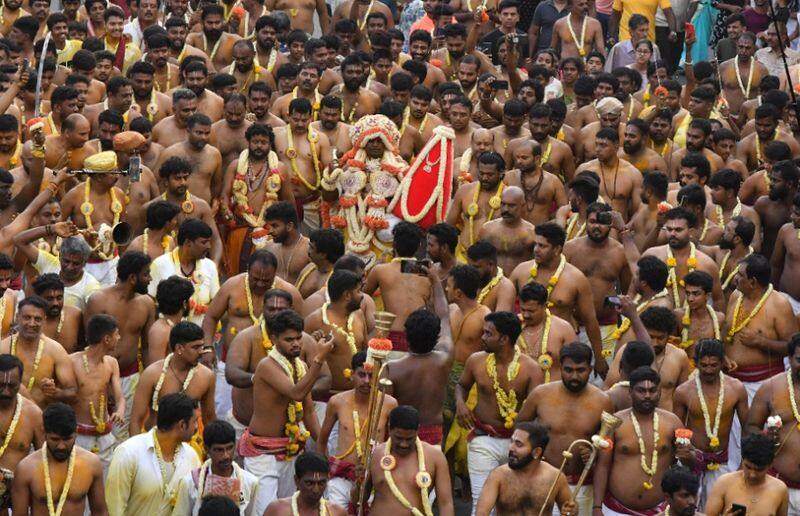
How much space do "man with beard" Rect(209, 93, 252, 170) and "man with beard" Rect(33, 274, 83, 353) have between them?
4108mm

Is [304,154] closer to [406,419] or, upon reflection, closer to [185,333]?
[185,333]

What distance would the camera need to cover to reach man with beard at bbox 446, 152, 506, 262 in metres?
16.5

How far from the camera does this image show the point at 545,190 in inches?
674

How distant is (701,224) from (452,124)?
117 inches

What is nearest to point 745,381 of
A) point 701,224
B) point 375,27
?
point 701,224

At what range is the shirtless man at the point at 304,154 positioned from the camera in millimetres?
17812

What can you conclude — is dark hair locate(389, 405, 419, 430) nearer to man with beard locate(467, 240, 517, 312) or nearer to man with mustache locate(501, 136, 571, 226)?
man with beard locate(467, 240, 517, 312)

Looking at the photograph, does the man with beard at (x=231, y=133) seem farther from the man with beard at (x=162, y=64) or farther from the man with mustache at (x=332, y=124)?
the man with beard at (x=162, y=64)

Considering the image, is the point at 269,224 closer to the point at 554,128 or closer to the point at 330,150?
the point at 330,150

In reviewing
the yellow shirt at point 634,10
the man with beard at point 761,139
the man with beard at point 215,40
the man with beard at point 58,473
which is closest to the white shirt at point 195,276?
the man with beard at point 58,473

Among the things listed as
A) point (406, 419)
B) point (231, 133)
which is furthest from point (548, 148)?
point (406, 419)

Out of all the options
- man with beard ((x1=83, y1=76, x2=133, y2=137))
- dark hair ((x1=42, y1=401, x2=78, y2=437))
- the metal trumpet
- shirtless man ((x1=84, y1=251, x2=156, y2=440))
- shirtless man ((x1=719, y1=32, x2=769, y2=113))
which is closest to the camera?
dark hair ((x1=42, y1=401, x2=78, y2=437))

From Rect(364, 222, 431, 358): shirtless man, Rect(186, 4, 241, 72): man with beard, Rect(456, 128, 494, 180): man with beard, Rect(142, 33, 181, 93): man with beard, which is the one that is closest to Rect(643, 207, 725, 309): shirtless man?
Rect(364, 222, 431, 358): shirtless man

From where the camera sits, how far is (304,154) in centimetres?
1788
